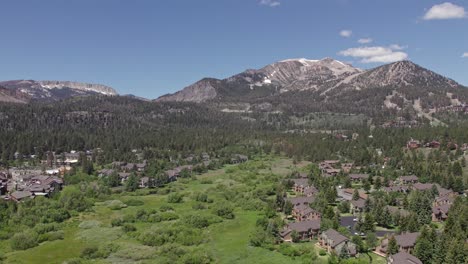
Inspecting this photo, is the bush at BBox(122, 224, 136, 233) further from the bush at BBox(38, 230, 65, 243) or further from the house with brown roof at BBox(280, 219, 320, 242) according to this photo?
the house with brown roof at BBox(280, 219, 320, 242)

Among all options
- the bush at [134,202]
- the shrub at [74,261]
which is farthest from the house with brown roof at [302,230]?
the bush at [134,202]

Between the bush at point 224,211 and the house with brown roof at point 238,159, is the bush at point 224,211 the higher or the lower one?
the lower one

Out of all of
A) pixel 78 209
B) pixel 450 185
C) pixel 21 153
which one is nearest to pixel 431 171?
pixel 450 185

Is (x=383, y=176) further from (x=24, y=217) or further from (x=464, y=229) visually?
(x=24, y=217)

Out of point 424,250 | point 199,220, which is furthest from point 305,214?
point 424,250

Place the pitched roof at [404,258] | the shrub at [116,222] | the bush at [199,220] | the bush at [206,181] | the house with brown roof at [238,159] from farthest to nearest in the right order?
the house with brown roof at [238,159], the bush at [206,181], the shrub at [116,222], the bush at [199,220], the pitched roof at [404,258]

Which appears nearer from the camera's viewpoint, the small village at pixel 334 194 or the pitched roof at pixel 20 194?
the small village at pixel 334 194

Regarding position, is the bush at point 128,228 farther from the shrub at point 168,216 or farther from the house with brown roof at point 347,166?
the house with brown roof at point 347,166
